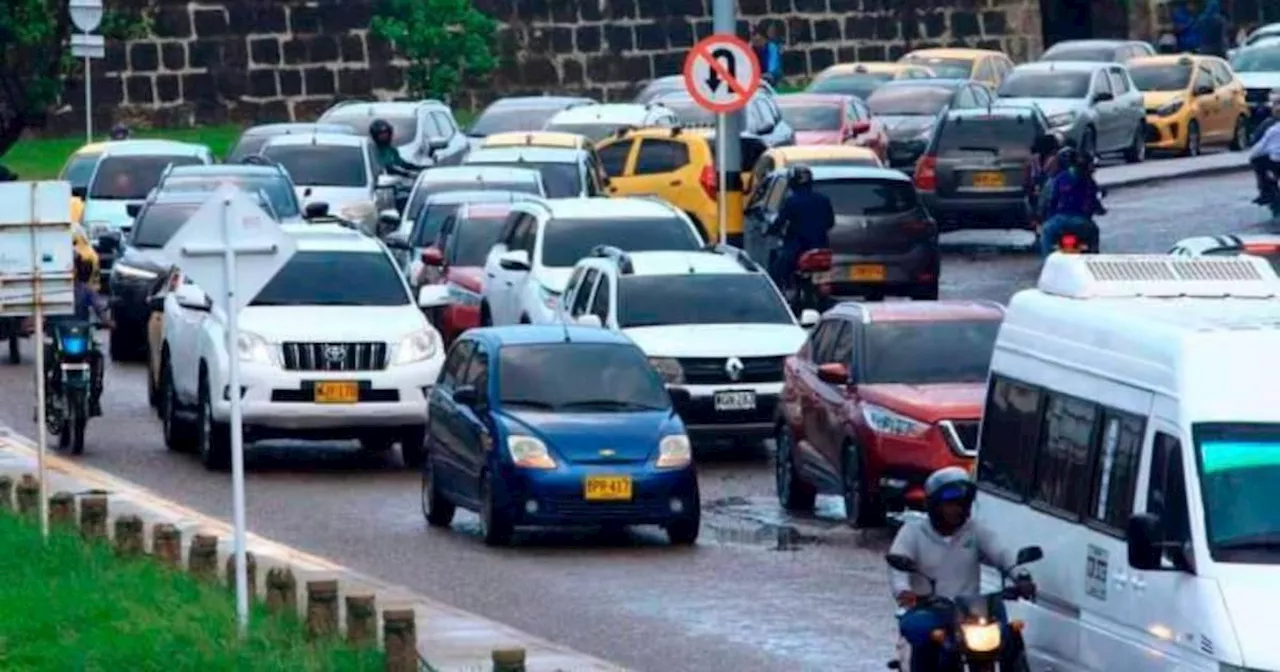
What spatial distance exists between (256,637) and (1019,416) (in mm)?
3587

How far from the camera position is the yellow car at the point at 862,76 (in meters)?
55.0

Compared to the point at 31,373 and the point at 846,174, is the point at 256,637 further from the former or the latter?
the point at 846,174

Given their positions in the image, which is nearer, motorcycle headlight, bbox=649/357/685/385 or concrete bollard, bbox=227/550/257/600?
concrete bollard, bbox=227/550/257/600

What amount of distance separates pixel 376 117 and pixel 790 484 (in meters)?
24.4

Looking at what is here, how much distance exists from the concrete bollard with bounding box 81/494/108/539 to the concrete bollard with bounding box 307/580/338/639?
4.53m

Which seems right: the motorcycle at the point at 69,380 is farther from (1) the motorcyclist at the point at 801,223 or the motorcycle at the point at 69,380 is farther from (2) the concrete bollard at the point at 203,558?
(2) the concrete bollard at the point at 203,558

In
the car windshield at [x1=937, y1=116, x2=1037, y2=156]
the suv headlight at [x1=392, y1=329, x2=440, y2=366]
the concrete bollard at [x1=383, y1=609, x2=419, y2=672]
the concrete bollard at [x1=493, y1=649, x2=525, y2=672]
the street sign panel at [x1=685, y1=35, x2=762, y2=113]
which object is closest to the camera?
the concrete bollard at [x1=493, y1=649, x2=525, y2=672]

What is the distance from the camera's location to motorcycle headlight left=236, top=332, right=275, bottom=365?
27.4m

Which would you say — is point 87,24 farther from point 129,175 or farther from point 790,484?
point 790,484

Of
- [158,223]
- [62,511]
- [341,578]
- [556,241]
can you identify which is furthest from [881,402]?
[158,223]

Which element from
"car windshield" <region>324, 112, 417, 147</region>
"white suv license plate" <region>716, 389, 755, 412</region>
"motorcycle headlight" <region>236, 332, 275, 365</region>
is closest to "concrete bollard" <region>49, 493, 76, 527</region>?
"motorcycle headlight" <region>236, 332, 275, 365</region>

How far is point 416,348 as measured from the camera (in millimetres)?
27672

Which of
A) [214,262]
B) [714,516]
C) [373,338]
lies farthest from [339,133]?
[214,262]

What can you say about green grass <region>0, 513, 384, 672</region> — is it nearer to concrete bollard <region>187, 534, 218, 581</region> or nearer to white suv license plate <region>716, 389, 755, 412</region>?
concrete bollard <region>187, 534, 218, 581</region>
